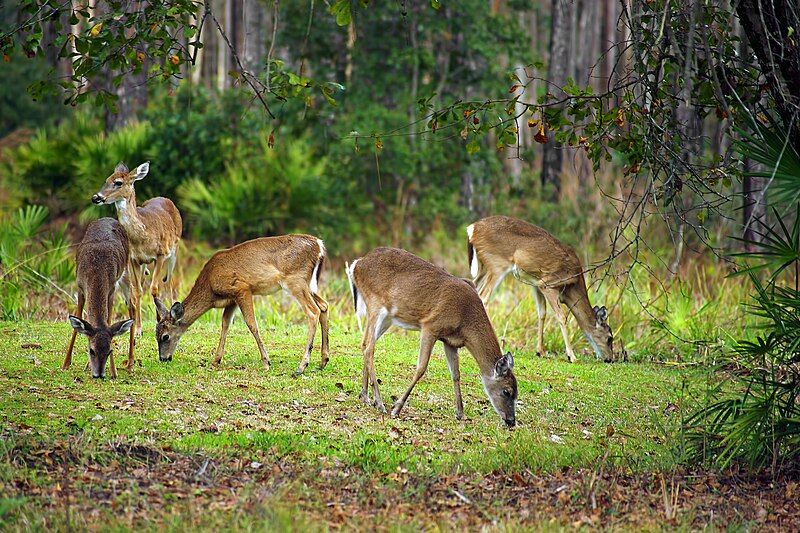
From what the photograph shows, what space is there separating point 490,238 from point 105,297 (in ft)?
16.4

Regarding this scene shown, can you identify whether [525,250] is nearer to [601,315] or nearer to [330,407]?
[601,315]

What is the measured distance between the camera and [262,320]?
1294cm

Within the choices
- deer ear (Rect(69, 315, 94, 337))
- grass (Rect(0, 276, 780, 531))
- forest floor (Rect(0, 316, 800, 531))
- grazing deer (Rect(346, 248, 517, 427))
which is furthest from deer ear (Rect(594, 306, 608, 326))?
deer ear (Rect(69, 315, 94, 337))

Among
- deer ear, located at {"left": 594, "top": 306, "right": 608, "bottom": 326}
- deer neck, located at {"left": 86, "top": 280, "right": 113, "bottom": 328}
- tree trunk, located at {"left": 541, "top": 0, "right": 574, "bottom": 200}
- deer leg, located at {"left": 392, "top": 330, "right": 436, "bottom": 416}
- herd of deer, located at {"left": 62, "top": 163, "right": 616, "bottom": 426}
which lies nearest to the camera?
deer leg, located at {"left": 392, "top": 330, "right": 436, "bottom": 416}

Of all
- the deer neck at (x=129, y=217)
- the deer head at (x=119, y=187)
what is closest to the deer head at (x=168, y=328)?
the deer neck at (x=129, y=217)

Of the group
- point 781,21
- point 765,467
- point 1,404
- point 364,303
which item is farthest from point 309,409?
point 781,21

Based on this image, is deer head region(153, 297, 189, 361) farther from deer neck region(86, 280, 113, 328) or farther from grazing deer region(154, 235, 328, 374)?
deer neck region(86, 280, 113, 328)

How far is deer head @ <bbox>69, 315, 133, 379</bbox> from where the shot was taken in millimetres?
8602

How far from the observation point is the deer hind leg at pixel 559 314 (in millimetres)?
11711

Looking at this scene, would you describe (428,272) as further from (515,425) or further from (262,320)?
(262,320)

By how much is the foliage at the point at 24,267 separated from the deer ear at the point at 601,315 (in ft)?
20.4

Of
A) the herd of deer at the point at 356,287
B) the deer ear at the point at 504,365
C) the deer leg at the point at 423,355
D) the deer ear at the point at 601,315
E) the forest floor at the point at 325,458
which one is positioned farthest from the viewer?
the deer ear at the point at 601,315

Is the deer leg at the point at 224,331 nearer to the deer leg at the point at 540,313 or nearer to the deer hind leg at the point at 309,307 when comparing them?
the deer hind leg at the point at 309,307

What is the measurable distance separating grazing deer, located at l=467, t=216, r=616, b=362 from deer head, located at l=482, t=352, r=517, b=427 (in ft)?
12.5
